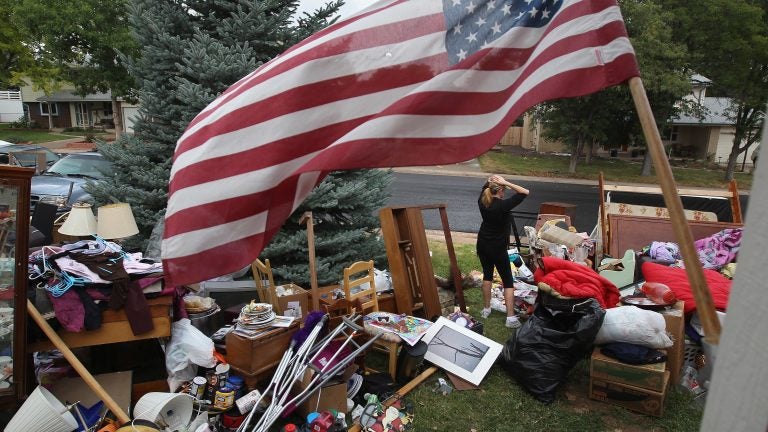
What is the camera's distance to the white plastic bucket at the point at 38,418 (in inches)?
134

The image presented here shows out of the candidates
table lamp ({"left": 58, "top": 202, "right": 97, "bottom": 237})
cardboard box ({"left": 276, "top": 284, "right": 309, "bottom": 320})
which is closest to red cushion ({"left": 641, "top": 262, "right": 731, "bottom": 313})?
cardboard box ({"left": 276, "top": 284, "right": 309, "bottom": 320})

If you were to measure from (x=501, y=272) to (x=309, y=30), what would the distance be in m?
4.41

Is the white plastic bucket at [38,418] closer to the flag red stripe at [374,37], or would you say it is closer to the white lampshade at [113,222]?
the white lampshade at [113,222]

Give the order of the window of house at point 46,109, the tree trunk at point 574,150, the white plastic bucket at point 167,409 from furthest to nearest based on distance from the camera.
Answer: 1. the window of house at point 46,109
2. the tree trunk at point 574,150
3. the white plastic bucket at point 167,409

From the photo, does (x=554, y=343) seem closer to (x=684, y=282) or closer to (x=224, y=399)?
(x=684, y=282)

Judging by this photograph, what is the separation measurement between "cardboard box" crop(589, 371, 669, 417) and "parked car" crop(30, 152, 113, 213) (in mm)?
8189

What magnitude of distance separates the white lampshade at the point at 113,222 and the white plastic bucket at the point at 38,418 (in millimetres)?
2309

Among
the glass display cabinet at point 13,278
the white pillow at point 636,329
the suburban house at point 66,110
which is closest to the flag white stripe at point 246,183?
the glass display cabinet at point 13,278

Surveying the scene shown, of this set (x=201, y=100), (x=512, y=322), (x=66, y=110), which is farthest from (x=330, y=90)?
(x=66, y=110)

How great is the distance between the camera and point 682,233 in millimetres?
1584

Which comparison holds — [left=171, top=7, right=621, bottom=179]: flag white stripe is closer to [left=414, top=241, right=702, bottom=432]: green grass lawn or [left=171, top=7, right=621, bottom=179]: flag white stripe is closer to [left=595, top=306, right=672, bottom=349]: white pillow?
[left=414, top=241, right=702, bottom=432]: green grass lawn

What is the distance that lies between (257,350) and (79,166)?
9880 millimetres

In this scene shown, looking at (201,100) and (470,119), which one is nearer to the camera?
(470,119)

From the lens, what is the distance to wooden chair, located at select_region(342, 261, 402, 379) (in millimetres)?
4914
